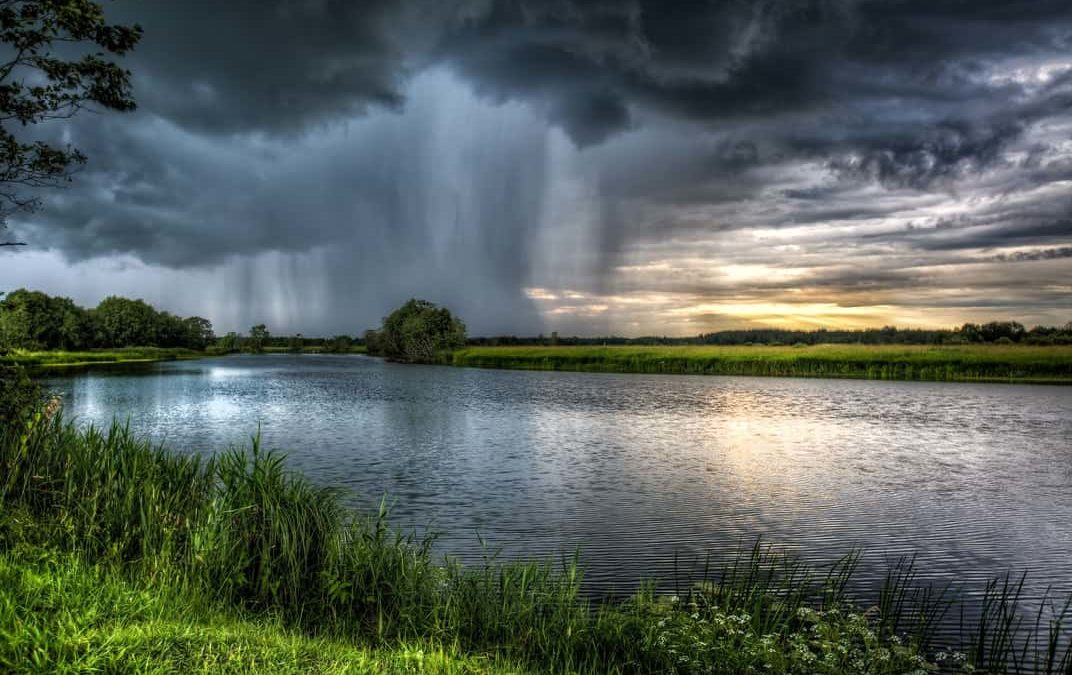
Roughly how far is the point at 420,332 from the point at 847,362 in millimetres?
94811

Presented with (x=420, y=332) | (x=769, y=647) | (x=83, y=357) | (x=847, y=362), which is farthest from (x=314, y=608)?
(x=420, y=332)

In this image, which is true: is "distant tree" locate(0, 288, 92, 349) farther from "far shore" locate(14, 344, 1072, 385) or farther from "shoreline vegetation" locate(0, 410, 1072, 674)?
"shoreline vegetation" locate(0, 410, 1072, 674)

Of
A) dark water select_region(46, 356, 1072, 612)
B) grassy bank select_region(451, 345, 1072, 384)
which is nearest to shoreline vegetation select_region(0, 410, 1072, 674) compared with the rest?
dark water select_region(46, 356, 1072, 612)

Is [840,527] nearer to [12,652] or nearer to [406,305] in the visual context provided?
[12,652]

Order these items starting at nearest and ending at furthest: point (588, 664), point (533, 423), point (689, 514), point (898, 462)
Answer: point (588, 664), point (689, 514), point (898, 462), point (533, 423)

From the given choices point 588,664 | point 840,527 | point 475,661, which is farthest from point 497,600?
point 840,527

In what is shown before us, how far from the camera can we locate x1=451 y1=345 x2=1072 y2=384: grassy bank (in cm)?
6662

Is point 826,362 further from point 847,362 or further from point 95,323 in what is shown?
point 95,323

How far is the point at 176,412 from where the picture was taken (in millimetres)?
35812

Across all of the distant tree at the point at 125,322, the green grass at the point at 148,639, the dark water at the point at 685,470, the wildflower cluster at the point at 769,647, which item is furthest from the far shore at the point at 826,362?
the wildflower cluster at the point at 769,647

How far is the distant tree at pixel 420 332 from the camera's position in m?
146

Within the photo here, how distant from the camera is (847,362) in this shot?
254 ft

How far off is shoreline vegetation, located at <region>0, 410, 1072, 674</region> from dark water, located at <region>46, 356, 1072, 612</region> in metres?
2.55

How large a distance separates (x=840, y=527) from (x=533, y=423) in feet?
65.4
